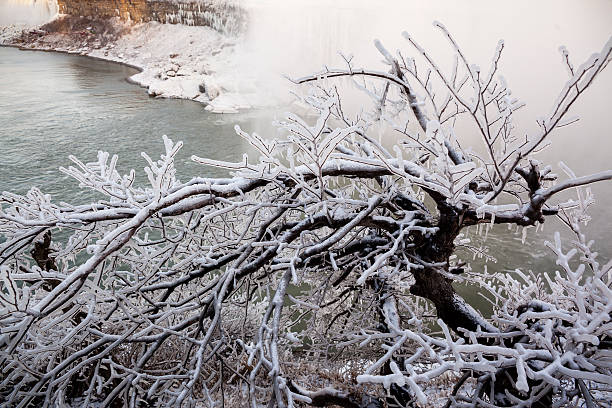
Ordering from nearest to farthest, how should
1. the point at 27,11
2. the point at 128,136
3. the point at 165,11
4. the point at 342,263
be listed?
the point at 342,263 < the point at 128,136 < the point at 165,11 < the point at 27,11

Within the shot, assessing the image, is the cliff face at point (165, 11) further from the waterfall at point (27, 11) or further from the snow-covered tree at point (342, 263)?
the snow-covered tree at point (342, 263)

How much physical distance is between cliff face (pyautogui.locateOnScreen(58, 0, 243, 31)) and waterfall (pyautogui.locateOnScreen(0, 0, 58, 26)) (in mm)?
1737

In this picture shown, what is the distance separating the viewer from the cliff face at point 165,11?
133 feet

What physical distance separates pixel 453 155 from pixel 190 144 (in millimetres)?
15482

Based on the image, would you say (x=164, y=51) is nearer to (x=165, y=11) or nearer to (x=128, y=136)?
(x=165, y=11)

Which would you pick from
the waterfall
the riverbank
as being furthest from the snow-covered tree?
the waterfall

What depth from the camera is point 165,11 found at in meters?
44.7

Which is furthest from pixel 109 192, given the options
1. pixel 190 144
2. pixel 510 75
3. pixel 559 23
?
pixel 559 23

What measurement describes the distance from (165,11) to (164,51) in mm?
9171

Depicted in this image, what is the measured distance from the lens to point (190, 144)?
53.6 ft

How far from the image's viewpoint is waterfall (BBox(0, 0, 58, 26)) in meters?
49.1

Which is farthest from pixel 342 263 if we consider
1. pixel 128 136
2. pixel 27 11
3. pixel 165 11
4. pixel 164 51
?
pixel 27 11

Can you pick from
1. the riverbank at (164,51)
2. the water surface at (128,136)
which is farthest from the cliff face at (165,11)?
the water surface at (128,136)

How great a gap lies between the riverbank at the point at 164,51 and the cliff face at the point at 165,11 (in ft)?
3.14
